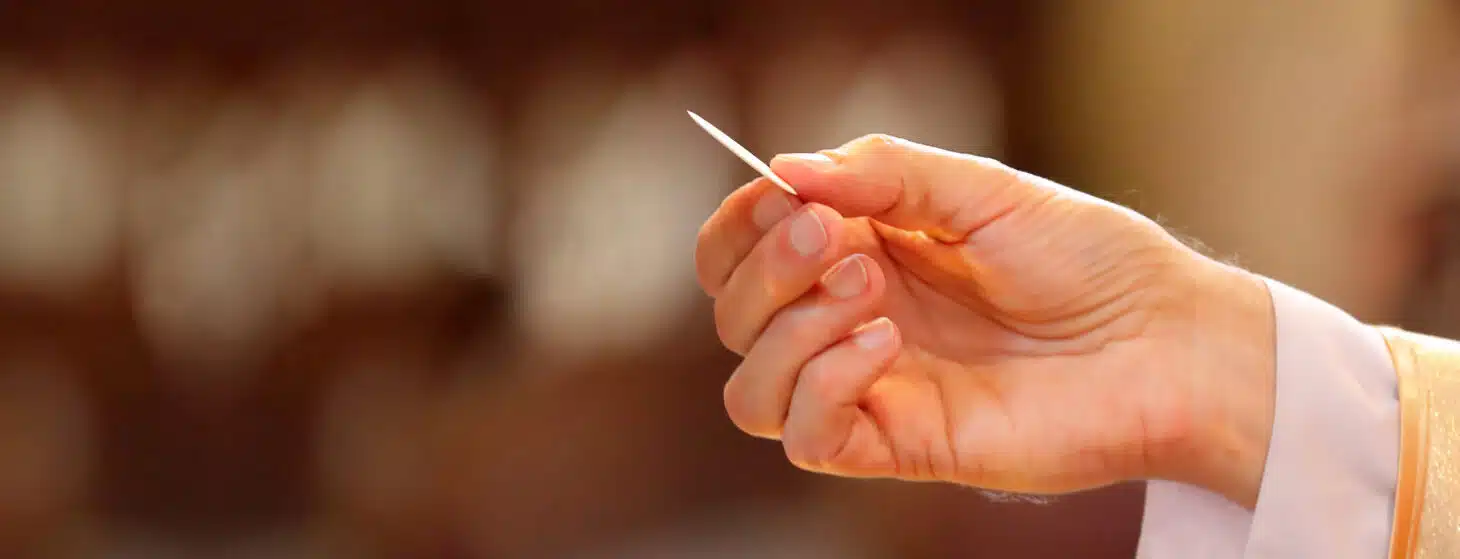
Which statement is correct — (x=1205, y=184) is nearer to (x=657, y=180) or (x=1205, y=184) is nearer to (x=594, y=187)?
(x=657, y=180)

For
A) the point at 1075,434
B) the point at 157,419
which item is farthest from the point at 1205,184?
the point at 157,419

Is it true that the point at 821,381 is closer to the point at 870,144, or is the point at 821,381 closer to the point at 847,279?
the point at 847,279

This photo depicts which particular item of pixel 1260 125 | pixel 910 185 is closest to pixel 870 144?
pixel 910 185

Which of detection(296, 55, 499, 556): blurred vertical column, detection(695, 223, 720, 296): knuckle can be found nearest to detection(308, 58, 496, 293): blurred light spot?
detection(296, 55, 499, 556): blurred vertical column

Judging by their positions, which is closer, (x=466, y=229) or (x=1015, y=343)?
(x=1015, y=343)

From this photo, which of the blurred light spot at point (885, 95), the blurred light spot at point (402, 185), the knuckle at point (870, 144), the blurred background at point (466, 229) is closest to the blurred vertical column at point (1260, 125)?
the blurred background at point (466, 229)

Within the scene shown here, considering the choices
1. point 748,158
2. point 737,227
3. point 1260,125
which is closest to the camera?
point 748,158
